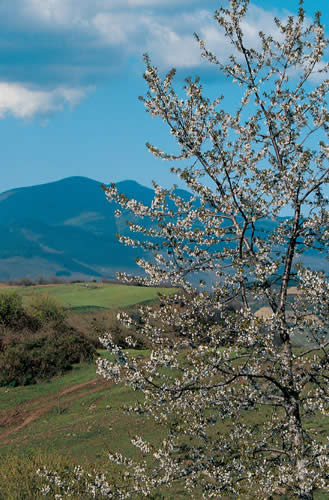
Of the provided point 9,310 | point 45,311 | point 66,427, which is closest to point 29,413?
point 66,427

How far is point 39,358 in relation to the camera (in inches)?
1276

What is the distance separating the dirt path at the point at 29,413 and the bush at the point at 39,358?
7.55 ft

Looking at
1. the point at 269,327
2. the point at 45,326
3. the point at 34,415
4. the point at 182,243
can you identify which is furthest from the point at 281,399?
the point at 45,326

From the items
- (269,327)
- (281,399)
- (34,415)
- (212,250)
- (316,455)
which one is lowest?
(34,415)

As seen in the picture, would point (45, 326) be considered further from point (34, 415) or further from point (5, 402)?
point (34, 415)

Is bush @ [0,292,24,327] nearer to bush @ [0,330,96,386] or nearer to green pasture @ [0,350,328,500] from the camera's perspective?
bush @ [0,330,96,386]

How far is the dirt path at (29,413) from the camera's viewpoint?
23403 mm

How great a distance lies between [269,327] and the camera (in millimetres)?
8164

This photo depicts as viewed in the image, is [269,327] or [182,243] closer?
[269,327]

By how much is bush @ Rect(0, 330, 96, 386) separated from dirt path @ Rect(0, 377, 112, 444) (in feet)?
7.55

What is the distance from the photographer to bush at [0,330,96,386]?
31.6 meters

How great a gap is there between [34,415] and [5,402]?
3.28m

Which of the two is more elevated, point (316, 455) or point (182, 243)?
point (182, 243)

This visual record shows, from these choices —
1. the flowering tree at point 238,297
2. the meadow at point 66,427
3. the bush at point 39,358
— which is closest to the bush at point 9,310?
the bush at point 39,358
